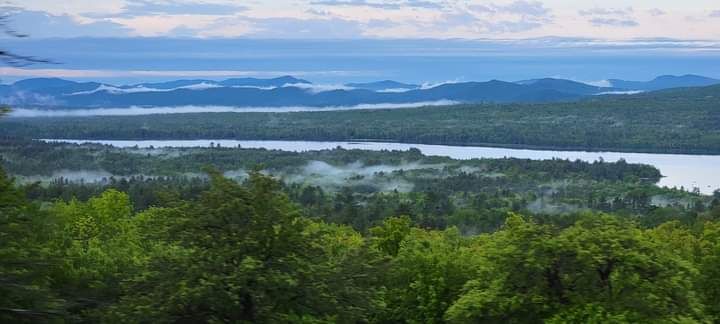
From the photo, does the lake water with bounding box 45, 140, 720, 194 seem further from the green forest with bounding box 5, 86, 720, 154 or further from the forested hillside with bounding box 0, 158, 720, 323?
the forested hillside with bounding box 0, 158, 720, 323

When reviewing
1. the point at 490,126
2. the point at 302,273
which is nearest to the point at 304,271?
the point at 302,273

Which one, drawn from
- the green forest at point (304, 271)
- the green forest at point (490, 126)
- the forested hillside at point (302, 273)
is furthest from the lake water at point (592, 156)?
the forested hillside at point (302, 273)

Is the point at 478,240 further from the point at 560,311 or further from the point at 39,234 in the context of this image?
the point at 39,234

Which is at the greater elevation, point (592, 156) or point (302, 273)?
point (302, 273)

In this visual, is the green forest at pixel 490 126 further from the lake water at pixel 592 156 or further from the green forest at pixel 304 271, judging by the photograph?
the green forest at pixel 304 271

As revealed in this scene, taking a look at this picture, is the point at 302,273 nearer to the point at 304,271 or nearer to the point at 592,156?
the point at 304,271
